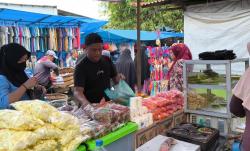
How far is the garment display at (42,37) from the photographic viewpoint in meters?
7.02

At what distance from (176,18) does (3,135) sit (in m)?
14.9

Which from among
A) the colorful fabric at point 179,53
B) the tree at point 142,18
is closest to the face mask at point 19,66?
the colorful fabric at point 179,53

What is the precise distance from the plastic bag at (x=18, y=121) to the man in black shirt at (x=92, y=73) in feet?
4.93

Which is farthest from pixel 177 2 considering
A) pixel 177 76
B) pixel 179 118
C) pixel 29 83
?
pixel 29 83

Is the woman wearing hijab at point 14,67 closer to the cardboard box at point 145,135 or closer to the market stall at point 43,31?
the cardboard box at point 145,135

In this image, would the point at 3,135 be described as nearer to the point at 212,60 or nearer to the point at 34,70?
the point at 212,60

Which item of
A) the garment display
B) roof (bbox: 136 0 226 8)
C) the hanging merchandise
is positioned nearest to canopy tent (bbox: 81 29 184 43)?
Result: the hanging merchandise

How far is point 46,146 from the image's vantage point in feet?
5.22

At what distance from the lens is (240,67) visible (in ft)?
16.9

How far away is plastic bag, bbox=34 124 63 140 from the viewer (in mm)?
1598

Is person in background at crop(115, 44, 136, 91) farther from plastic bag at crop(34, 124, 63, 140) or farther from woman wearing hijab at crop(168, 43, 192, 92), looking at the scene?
plastic bag at crop(34, 124, 63, 140)

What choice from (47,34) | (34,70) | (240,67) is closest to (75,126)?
(240,67)

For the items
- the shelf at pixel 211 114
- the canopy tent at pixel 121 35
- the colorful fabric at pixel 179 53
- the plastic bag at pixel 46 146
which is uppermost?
the canopy tent at pixel 121 35

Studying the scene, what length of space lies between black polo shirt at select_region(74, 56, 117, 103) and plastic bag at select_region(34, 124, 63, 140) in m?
1.60
